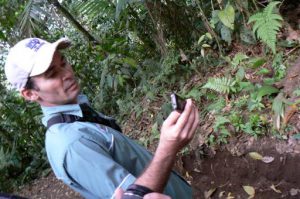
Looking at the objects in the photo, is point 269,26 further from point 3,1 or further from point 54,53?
point 3,1

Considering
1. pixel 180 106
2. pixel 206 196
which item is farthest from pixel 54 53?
pixel 206 196

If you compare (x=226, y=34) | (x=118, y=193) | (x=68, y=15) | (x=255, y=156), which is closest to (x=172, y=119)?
(x=118, y=193)

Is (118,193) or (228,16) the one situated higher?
(118,193)

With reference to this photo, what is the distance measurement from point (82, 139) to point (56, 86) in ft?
1.37

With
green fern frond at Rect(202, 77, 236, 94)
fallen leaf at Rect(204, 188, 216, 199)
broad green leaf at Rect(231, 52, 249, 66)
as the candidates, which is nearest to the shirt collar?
fallen leaf at Rect(204, 188, 216, 199)

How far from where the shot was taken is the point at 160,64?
5867 mm

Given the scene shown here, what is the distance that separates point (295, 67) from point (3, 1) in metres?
4.17

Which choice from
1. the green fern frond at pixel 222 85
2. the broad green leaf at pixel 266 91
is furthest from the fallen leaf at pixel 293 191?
the green fern frond at pixel 222 85

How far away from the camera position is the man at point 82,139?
58.6 inches

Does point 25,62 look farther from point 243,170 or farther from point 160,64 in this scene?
point 160,64

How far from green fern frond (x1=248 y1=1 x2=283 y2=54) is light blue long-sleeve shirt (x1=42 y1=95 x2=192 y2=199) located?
8.39ft

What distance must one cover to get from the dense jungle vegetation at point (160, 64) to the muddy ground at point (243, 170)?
0.45ft

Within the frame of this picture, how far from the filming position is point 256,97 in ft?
13.6

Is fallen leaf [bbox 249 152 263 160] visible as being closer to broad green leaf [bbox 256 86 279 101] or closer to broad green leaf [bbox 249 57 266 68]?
broad green leaf [bbox 256 86 279 101]
